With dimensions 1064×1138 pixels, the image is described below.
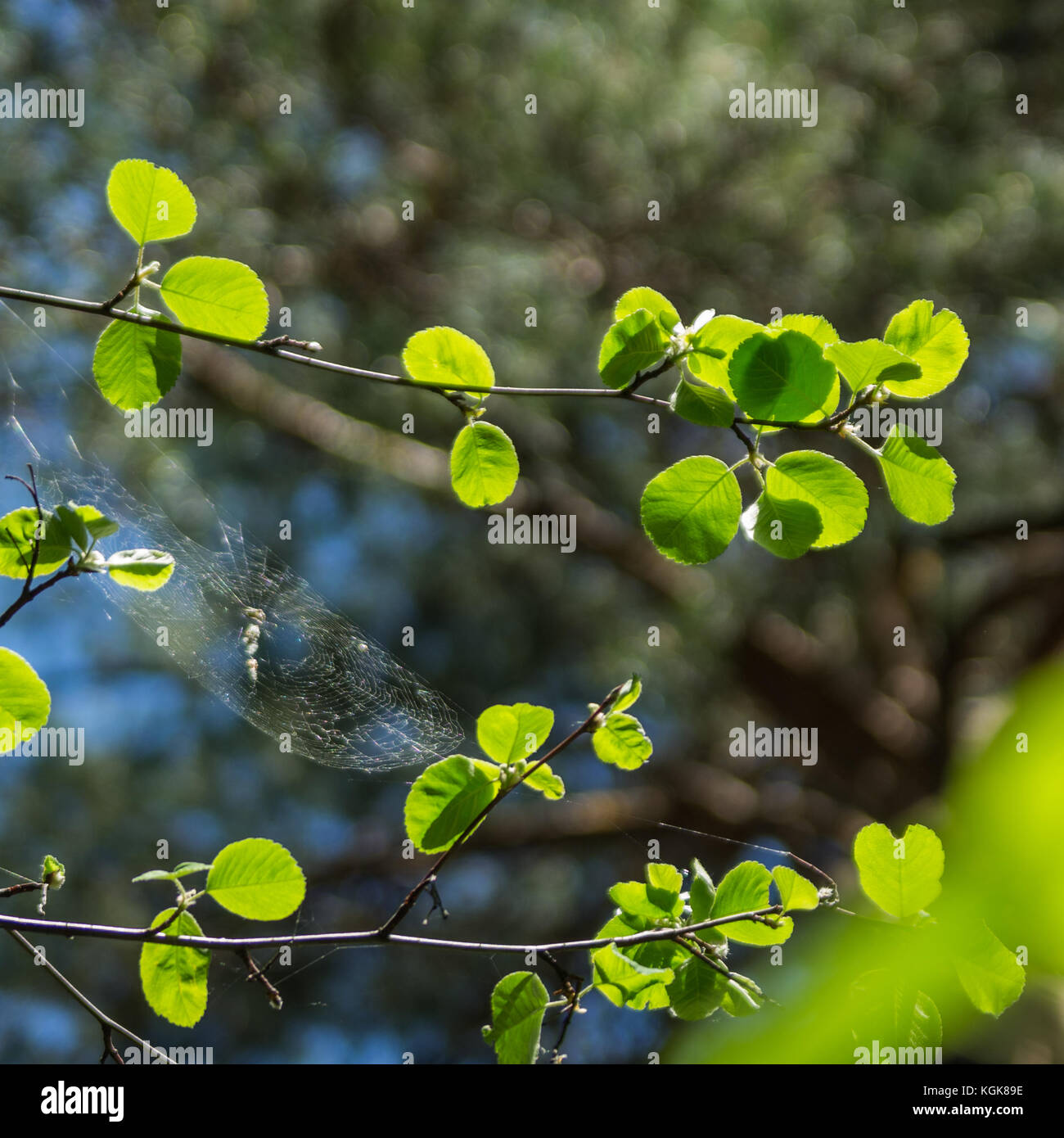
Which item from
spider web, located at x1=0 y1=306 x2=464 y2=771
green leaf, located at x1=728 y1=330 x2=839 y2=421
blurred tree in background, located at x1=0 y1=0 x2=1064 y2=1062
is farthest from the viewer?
blurred tree in background, located at x1=0 y1=0 x2=1064 y2=1062

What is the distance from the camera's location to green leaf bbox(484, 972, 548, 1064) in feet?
1.59

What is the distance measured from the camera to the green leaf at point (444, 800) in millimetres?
452

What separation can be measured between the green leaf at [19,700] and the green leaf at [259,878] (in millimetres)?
115

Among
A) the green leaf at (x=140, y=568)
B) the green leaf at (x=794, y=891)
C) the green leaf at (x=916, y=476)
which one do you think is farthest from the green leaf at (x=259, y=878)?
the green leaf at (x=916, y=476)

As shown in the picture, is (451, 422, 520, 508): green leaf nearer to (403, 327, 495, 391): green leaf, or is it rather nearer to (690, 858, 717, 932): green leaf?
(403, 327, 495, 391): green leaf

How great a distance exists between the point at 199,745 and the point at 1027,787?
189 cm

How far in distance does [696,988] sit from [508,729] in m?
0.16

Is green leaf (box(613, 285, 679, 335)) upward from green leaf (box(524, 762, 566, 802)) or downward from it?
upward

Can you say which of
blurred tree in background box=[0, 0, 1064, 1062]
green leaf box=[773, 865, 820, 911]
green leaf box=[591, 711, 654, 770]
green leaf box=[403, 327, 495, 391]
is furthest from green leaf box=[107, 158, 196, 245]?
blurred tree in background box=[0, 0, 1064, 1062]

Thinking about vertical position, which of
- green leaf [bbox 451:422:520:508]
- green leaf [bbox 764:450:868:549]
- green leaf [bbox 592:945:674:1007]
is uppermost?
green leaf [bbox 451:422:520:508]

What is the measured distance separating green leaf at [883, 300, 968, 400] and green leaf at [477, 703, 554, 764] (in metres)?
0.24

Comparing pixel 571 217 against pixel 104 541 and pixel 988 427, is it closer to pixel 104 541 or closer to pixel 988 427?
pixel 988 427

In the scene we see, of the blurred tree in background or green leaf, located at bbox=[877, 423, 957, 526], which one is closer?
green leaf, located at bbox=[877, 423, 957, 526]

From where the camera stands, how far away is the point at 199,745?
2.28m
